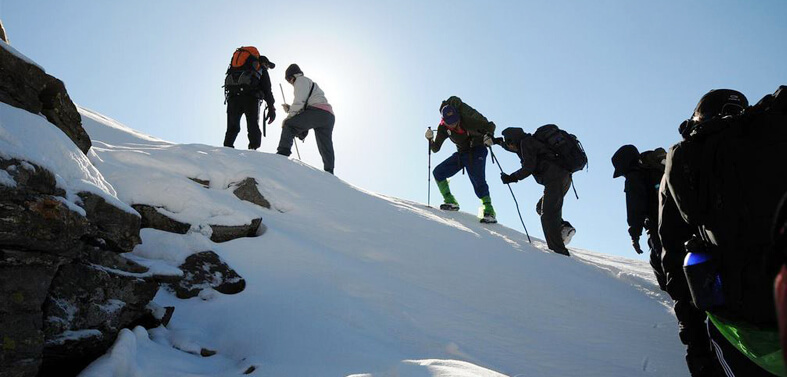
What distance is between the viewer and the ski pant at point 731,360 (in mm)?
2119

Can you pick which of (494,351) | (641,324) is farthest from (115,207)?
(641,324)

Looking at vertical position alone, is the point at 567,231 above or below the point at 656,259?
above

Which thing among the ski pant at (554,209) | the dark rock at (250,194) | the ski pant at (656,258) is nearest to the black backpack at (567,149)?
the ski pant at (554,209)

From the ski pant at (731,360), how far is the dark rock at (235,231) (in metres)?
4.45

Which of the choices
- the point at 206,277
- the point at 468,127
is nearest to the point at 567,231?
the point at 468,127

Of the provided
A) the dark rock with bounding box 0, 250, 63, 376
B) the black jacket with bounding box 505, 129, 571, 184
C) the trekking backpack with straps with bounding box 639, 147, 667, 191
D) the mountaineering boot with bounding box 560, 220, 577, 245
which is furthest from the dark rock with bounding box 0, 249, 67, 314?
the mountaineering boot with bounding box 560, 220, 577, 245

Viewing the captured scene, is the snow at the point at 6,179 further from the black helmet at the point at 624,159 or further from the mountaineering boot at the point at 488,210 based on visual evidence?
the mountaineering boot at the point at 488,210

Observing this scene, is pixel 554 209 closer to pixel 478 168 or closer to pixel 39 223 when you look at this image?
A: pixel 478 168

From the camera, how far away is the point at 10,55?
11.6 ft

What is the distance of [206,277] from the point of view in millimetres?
4422

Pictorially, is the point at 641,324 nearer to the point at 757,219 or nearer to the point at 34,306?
the point at 757,219

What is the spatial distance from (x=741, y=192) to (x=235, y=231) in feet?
15.3

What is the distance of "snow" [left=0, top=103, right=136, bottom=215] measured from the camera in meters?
2.88

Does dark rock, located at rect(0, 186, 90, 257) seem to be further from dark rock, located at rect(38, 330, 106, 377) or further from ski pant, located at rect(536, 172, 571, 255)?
ski pant, located at rect(536, 172, 571, 255)
